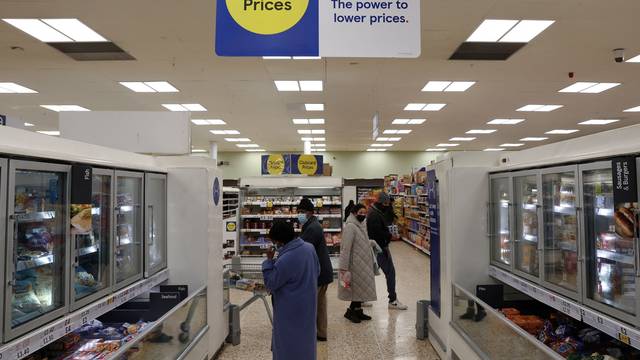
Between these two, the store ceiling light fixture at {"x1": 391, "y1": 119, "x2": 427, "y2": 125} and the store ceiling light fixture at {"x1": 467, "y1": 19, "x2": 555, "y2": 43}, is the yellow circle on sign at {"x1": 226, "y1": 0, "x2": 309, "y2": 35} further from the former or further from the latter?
the store ceiling light fixture at {"x1": 391, "y1": 119, "x2": 427, "y2": 125}

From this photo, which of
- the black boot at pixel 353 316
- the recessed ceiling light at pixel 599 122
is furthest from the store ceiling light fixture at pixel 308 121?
the recessed ceiling light at pixel 599 122

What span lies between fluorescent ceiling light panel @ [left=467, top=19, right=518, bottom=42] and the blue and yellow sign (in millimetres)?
3804

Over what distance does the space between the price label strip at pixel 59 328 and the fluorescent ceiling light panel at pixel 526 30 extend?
18.5 ft

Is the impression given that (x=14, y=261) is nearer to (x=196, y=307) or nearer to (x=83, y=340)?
(x=83, y=340)

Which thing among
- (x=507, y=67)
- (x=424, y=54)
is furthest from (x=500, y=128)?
(x=424, y=54)

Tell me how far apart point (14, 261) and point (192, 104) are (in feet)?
28.1

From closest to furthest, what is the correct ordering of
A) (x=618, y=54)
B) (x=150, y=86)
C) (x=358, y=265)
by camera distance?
(x=358, y=265)
(x=618, y=54)
(x=150, y=86)

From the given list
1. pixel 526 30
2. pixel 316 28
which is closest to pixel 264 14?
pixel 316 28

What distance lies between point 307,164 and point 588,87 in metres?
6.33

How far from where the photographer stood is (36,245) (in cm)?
234

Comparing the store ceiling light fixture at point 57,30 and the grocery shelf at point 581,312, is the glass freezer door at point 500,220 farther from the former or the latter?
the store ceiling light fixture at point 57,30

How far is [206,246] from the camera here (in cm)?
405

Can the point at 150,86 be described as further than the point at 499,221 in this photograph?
Yes

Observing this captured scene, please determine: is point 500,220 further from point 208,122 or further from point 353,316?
point 208,122
